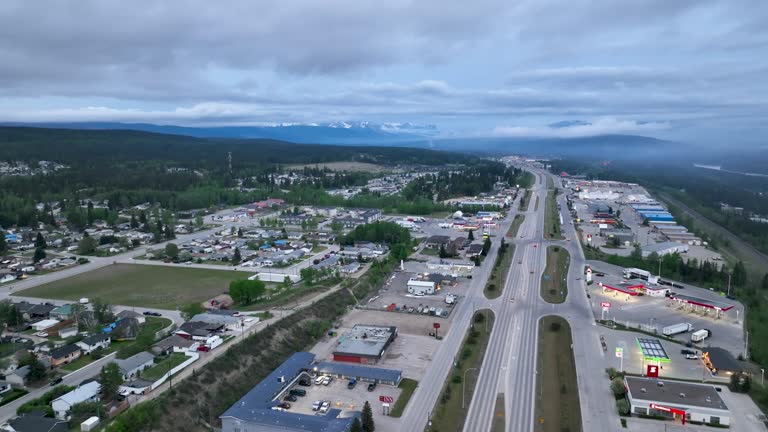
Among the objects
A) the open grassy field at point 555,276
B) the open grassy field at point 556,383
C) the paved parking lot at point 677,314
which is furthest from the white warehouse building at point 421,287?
the paved parking lot at point 677,314

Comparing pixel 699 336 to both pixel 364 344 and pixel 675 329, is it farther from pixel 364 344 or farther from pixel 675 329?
pixel 364 344

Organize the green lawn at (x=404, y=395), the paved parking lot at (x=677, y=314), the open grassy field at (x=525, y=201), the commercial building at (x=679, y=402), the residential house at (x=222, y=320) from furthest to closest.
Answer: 1. the open grassy field at (x=525, y=201)
2. the residential house at (x=222, y=320)
3. the paved parking lot at (x=677, y=314)
4. the green lawn at (x=404, y=395)
5. the commercial building at (x=679, y=402)

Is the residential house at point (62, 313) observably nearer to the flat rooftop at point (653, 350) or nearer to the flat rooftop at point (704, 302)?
the flat rooftop at point (653, 350)

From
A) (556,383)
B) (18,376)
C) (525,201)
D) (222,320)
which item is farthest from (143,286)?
(525,201)

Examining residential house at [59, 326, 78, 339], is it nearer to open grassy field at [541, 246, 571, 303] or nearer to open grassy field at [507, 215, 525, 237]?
open grassy field at [541, 246, 571, 303]

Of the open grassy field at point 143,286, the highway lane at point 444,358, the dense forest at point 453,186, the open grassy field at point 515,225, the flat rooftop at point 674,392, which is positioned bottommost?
the open grassy field at point 143,286
